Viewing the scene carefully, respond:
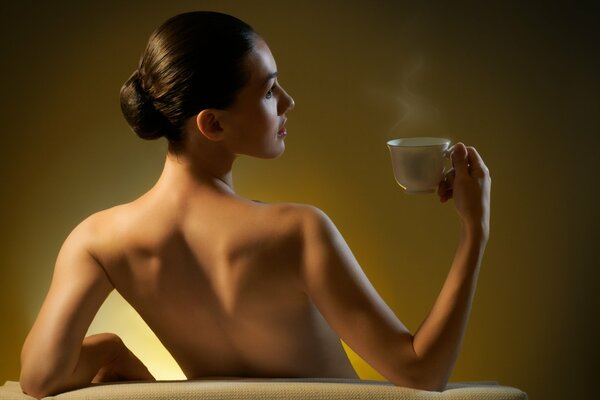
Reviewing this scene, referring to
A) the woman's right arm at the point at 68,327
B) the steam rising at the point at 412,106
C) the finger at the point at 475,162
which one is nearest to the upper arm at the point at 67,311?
the woman's right arm at the point at 68,327

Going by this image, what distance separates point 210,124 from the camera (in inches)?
60.0

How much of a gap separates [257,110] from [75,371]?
50cm

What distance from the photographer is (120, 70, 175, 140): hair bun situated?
156cm

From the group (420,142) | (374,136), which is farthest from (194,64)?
(374,136)

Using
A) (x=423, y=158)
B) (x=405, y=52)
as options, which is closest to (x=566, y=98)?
(x=405, y=52)

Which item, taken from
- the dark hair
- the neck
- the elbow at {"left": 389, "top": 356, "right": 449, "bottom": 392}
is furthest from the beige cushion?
the dark hair

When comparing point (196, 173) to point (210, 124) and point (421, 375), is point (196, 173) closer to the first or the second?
point (210, 124)

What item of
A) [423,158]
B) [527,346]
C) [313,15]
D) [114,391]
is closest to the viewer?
[114,391]

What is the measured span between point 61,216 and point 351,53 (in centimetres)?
94

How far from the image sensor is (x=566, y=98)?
107 inches

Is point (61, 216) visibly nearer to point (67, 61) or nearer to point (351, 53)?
point (67, 61)

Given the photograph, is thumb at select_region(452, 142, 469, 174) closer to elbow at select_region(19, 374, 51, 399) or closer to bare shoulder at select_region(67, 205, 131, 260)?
bare shoulder at select_region(67, 205, 131, 260)

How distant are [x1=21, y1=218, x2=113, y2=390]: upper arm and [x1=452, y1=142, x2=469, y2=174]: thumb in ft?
1.89

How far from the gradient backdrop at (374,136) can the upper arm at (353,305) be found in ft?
4.31
